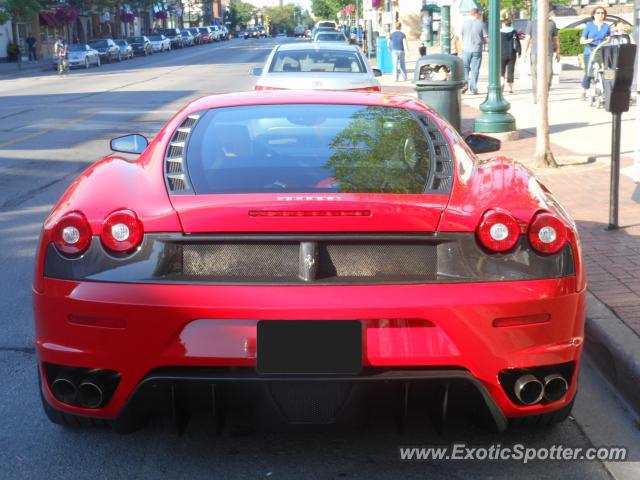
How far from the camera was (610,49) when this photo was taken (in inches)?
297

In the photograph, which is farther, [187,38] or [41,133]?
[187,38]

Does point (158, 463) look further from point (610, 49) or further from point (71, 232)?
point (610, 49)

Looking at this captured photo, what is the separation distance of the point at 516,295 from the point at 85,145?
1283 centimetres

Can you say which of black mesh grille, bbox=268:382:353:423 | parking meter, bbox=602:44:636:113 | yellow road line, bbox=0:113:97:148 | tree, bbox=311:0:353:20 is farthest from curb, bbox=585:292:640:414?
tree, bbox=311:0:353:20

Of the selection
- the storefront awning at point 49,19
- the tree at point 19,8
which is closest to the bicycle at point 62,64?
the tree at point 19,8

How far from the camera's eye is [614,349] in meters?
4.91

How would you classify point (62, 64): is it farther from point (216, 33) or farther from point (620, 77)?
point (216, 33)

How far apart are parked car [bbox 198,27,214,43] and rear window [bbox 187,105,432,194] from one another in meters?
101

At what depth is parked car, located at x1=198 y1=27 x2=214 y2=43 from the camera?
103 meters

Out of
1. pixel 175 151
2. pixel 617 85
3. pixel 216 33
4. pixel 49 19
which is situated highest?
pixel 49 19

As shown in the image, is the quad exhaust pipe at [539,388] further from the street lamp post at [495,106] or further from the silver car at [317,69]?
the street lamp post at [495,106]

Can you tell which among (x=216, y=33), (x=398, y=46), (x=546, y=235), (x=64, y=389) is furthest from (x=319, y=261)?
(x=216, y=33)

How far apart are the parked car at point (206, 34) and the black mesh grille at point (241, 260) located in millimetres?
101807
